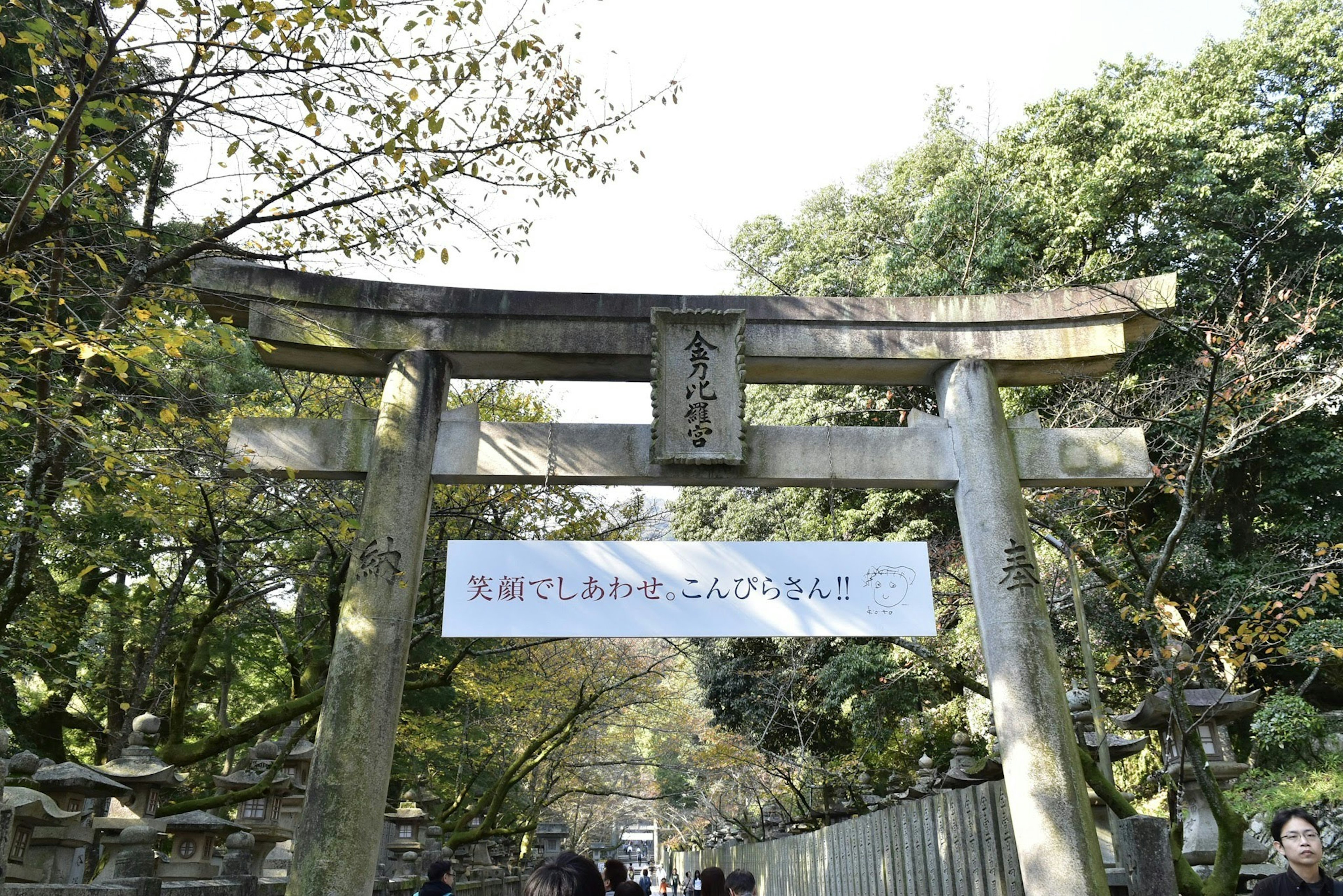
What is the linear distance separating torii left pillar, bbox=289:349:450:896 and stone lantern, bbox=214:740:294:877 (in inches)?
251

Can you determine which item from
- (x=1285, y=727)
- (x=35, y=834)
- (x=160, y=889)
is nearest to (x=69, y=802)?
(x=35, y=834)

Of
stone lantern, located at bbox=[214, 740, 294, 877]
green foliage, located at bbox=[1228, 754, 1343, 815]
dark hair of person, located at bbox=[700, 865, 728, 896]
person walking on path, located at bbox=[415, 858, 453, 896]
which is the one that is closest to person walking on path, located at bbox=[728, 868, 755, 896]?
dark hair of person, located at bbox=[700, 865, 728, 896]

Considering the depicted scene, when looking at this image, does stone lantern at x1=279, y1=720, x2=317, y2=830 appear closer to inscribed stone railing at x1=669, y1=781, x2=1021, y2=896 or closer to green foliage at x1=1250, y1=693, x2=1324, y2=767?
inscribed stone railing at x1=669, y1=781, x2=1021, y2=896

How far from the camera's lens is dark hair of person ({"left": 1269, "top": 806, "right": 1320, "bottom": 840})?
370 centimetres

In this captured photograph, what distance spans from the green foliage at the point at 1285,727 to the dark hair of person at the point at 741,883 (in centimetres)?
1370

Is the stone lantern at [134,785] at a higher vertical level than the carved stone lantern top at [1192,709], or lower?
lower

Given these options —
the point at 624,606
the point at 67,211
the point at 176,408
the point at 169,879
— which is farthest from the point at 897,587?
the point at 169,879

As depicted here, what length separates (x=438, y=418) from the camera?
636 centimetres

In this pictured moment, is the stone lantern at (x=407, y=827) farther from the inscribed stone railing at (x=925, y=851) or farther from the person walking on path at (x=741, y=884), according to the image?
the person walking on path at (x=741, y=884)

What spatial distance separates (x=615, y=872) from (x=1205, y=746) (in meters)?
5.95

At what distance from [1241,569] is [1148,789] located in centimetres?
868

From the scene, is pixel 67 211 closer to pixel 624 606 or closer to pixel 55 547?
pixel 624 606

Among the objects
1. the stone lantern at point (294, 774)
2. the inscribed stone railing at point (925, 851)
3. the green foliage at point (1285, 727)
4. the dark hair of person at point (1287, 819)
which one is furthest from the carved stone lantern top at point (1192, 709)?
the stone lantern at point (294, 774)

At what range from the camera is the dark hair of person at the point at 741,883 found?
5.04 m
